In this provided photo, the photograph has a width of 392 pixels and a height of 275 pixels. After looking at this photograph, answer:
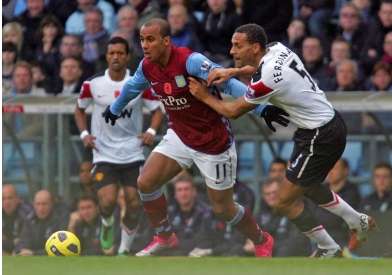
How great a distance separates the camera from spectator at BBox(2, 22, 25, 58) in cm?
1689

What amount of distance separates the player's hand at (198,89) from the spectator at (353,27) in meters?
4.66

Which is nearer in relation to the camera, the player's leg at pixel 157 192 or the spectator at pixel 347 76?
the player's leg at pixel 157 192

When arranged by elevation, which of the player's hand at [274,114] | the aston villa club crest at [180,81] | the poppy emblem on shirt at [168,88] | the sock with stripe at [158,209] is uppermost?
the aston villa club crest at [180,81]

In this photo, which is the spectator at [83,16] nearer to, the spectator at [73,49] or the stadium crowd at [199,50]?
the stadium crowd at [199,50]

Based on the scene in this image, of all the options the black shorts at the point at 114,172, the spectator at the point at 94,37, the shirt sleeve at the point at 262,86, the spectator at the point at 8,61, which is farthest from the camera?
the spectator at the point at 94,37

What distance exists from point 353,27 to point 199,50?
181cm

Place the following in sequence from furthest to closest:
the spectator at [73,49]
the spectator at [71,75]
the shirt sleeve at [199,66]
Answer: the spectator at [73,49], the spectator at [71,75], the shirt sleeve at [199,66]

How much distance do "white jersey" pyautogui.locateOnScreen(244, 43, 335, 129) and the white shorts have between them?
0.85 meters

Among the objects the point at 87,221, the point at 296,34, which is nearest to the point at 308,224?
the point at 87,221

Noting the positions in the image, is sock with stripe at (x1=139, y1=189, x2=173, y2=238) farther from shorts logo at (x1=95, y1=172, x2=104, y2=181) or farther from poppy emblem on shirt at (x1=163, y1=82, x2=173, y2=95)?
shorts logo at (x1=95, y1=172, x2=104, y2=181)

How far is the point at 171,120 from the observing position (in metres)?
11.1

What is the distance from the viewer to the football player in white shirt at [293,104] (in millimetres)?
9969

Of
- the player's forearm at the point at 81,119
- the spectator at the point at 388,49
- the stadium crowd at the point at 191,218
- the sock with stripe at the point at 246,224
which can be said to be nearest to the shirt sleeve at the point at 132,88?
the sock with stripe at the point at 246,224

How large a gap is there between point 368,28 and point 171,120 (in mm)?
4448
